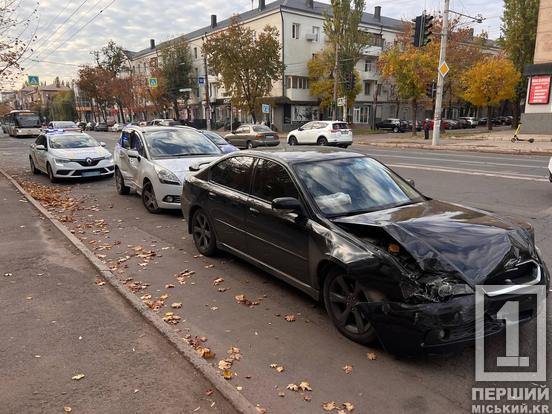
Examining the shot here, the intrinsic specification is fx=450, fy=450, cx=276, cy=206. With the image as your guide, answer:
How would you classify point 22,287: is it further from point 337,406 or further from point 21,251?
point 337,406

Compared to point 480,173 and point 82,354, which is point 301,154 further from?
point 480,173

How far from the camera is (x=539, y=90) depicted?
31906mm

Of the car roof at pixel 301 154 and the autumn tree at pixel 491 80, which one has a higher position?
the autumn tree at pixel 491 80

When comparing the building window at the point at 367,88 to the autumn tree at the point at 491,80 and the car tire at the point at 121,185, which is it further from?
the car tire at the point at 121,185

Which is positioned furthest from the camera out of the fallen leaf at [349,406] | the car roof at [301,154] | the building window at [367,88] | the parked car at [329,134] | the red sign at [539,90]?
the building window at [367,88]

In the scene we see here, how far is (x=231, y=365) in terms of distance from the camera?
3.50 m

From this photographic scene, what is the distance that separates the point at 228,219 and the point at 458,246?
9.40ft

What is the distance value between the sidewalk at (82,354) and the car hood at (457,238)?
5.79 ft

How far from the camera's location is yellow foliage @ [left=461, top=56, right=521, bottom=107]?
3847cm

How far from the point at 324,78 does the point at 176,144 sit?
42405 millimetres

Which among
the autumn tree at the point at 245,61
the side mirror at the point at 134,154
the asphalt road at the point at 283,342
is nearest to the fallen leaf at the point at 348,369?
the asphalt road at the point at 283,342

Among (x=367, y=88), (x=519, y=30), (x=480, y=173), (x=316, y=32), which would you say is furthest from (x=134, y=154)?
(x=367, y=88)

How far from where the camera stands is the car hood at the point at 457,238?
3.29 m

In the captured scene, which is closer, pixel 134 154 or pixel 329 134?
pixel 134 154
